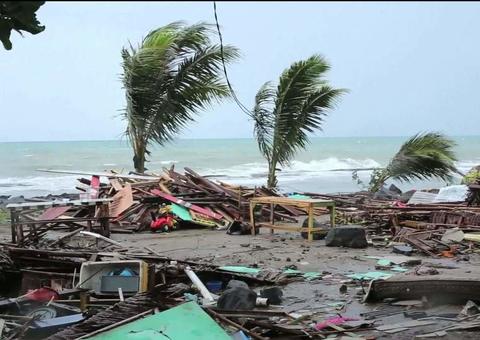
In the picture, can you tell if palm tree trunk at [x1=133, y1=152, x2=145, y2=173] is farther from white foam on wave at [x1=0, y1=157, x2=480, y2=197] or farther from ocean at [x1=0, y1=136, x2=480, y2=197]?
white foam on wave at [x1=0, y1=157, x2=480, y2=197]

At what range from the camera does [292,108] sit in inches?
682

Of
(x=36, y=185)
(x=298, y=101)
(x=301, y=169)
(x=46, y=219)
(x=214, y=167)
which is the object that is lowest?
(x=36, y=185)

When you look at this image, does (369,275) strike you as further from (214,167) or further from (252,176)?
(214,167)

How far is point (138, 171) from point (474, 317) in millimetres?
13019

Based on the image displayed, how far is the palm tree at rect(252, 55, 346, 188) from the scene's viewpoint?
17312 millimetres

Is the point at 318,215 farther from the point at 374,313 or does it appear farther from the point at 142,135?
the point at 374,313

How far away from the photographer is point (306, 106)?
1748 cm

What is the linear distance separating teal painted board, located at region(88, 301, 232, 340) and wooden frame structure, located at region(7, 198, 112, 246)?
5.11 meters

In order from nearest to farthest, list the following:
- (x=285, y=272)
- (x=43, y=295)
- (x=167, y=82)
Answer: (x=43, y=295), (x=285, y=272), (x=167, y=82)

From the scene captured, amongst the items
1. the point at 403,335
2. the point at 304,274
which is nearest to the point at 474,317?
the point at 403,335

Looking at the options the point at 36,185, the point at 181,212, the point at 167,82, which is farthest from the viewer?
the point at 36,185

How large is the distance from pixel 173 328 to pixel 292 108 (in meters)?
13.5

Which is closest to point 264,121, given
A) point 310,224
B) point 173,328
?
point 310,224

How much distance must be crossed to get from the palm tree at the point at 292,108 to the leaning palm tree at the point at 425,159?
265 cm
